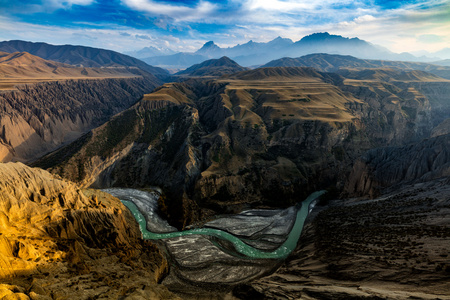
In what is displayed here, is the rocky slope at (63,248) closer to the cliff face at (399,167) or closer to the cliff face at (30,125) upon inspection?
the cliff face at (399,167)

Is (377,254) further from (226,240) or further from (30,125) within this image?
(30,125)

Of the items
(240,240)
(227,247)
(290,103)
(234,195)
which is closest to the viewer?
(227,247)

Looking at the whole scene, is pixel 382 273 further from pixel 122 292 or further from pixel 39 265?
pixel 39 265

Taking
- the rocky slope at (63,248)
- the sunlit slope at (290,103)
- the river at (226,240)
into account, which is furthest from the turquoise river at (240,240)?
the sunlit slope at (290,103)

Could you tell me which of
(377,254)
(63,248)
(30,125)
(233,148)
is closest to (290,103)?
→ (233,148)

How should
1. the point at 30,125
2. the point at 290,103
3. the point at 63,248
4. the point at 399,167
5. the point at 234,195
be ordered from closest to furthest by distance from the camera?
the point at 63,248, the point at 399,167, the point at 234,195, the point at 290,103, the point at 30,125

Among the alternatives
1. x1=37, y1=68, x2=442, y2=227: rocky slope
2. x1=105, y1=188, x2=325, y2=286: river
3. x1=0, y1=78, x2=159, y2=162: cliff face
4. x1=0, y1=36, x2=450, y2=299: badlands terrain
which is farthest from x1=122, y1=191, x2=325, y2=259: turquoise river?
x1=0, y1=78, x2=159, y2=162: cliff face

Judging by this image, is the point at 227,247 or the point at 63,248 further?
the point at 227,247

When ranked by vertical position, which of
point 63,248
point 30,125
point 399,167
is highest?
point 30,125
